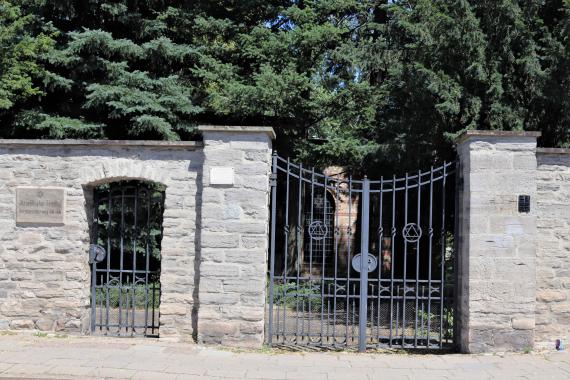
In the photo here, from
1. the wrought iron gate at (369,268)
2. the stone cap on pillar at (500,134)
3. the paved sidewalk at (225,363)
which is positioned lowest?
the paved sidewalk at (225,363)

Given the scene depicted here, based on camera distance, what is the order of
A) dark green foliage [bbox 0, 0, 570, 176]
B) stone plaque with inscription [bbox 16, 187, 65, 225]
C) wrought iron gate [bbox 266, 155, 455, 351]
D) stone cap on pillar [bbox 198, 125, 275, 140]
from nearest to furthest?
stone cap on pillar [bbox 198, 125, 275, 140] → wrought iron gate [bbox 266, 155, 455, 351] → stone plaque with inscription [bbox 16, 187, 65, 225] → dark green foliage [bbox 0, 0, 570, 176]

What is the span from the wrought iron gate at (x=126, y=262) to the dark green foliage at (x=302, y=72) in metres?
2.09

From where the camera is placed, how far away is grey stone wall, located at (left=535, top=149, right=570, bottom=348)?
754 cm

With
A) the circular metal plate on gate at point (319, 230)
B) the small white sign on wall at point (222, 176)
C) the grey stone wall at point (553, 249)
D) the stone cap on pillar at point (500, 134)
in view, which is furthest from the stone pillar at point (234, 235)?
→ the grey stone wall at point (553, 249)

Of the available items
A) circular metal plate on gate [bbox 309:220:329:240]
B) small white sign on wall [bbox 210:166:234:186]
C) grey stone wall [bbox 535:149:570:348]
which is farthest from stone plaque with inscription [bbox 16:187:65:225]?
grey stone wall [bbox 535:149:570:348]

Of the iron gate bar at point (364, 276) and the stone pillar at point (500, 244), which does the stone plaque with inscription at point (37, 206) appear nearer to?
the iron gate bar at point (364, 276)

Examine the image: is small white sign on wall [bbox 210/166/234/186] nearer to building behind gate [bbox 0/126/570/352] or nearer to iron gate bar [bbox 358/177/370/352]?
building behind gate [bbox 0/126/570/352]

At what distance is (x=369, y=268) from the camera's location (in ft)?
25.1

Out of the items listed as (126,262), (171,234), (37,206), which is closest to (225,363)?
(171,234)

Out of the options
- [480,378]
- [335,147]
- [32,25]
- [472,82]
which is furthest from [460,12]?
[32,25]

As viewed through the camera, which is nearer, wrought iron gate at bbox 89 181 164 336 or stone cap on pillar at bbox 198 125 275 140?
stone cap on pillar at bbox 198 125 275 140

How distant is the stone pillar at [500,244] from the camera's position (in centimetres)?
731

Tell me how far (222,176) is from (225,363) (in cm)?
232

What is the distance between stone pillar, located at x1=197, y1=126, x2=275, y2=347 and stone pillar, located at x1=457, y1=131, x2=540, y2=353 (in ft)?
8.70
